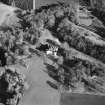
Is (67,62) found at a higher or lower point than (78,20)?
lower

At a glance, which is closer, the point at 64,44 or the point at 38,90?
the point at 38,90

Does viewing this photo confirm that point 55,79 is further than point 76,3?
No

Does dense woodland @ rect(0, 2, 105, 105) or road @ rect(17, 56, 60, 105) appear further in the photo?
dense woodland @ rect(0, 2, 105, 105)

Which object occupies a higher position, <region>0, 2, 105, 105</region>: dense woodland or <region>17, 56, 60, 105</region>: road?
<region>0, 2, 105, 105</region>: dense woodland

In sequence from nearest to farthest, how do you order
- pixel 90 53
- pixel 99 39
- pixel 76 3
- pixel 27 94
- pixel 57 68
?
pixel 27 94, pixel 57 68, pixel 90 53, pixel 99 39, pixel 76 3

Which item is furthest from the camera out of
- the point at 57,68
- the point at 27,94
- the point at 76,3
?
the point at 76,3

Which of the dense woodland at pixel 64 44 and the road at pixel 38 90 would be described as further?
the dense woodland at pixel 64 44

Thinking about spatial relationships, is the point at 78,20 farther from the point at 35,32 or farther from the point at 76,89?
the point at 76,89

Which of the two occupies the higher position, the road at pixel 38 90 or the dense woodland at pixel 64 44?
the dense woodland at pixel 64 44

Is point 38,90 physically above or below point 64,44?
below

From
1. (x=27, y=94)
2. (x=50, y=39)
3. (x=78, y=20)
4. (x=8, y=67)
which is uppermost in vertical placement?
(x=78, y=20)

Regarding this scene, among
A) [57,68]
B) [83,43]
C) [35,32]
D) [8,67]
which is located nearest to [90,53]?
[83,43]
